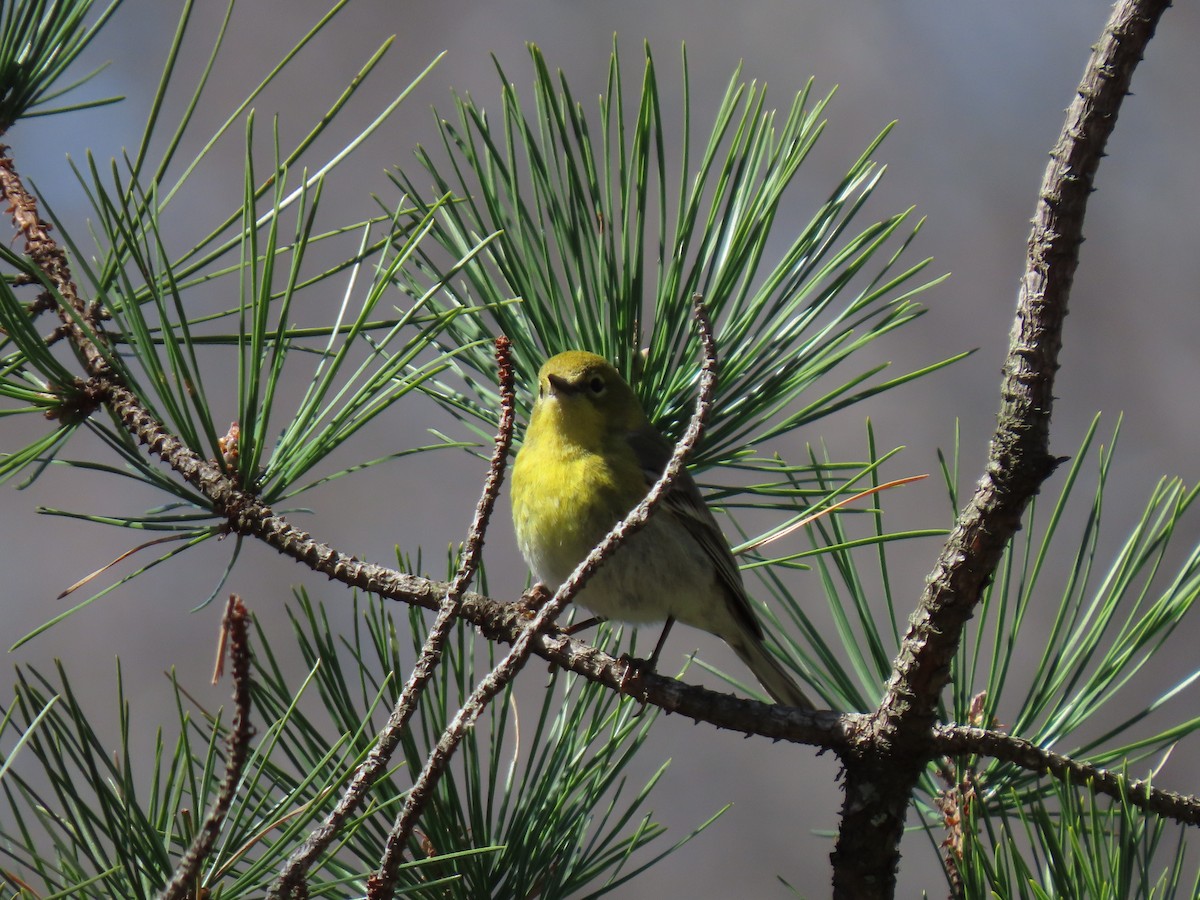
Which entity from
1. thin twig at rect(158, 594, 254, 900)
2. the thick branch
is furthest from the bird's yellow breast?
thin twig at rect(158, 594, 254, 900)

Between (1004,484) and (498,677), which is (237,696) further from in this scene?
(1004,484)

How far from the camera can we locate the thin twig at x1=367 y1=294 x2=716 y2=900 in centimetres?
48

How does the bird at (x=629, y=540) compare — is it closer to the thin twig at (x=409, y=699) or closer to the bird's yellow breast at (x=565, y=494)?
the bird's yellow breast at (x=565, y=494)

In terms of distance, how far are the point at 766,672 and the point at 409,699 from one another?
872 mm

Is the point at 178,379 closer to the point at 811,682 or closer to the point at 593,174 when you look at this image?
the point at 593,174

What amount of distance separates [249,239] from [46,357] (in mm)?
137

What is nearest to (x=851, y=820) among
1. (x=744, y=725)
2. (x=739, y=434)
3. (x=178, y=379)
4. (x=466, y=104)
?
(x=744, y=725)

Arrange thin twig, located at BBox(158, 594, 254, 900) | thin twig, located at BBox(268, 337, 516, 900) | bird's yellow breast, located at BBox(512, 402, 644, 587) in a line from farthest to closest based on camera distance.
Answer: bird's yellow breast, located at BBox(512, 402, 644, 587) < thin twig, located at BBox(268, 337, 516, 900) < thin twig, located at BBox(158, 594, 254, 900)

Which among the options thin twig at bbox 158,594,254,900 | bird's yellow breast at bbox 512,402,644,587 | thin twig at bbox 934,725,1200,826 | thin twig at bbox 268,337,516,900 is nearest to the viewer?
thin twig at bbox 158,594,254,900

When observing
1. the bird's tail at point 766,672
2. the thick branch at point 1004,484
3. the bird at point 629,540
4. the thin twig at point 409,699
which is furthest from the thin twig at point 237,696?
the bird's tail at point 766,672

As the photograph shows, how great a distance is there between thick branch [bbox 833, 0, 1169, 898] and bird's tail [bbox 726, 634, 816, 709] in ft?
2.07

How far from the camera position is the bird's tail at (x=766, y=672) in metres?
1.28

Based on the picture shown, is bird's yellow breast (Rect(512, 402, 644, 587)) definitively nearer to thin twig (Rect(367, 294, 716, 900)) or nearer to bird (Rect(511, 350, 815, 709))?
bird (Rect(511, 350, 815, 709))

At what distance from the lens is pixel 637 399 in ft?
3.11
